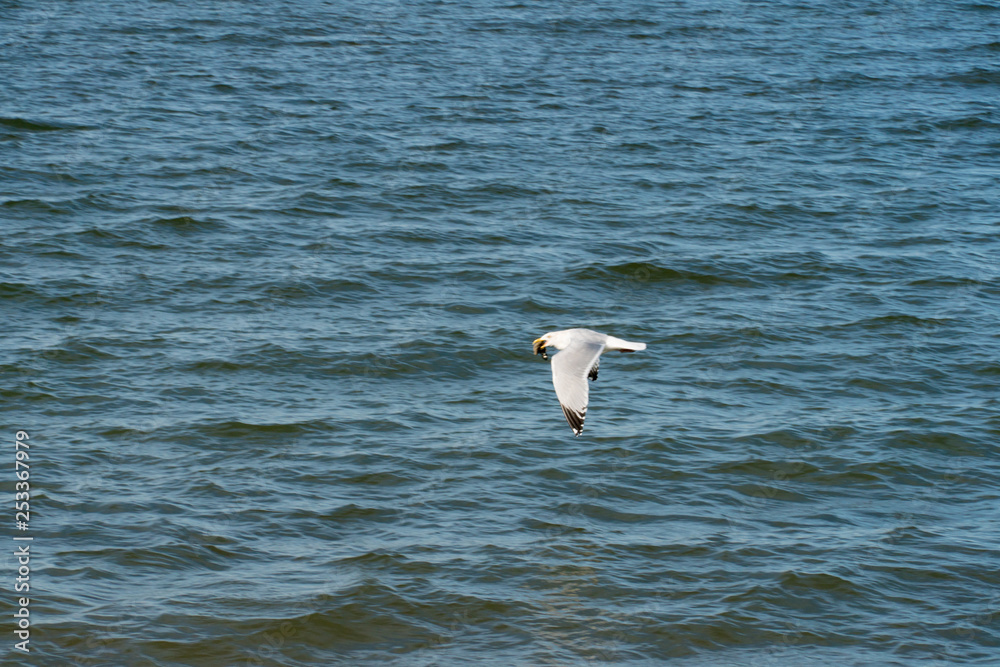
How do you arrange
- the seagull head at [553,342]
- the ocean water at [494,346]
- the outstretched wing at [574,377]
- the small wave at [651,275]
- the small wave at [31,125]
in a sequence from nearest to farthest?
the outstretched wing at [574,377], the ocean water at [494,346], the seagull head at [553,342], the small wave at [651,275], the small wave at [31,125]

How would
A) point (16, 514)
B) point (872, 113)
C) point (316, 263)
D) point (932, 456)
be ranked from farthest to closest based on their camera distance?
point (872, 113), point (316, 263), point (932, 456), point (16, 514)

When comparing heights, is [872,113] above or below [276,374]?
above

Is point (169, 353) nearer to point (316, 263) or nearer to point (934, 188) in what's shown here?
point (316, 263)

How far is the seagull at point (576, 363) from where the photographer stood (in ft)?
38.1

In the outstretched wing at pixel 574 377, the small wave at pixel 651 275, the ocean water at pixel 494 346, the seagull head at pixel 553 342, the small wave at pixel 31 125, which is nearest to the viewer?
the outstretched wing at pixel 574 377

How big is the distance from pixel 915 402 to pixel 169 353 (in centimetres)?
1087

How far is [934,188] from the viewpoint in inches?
1029

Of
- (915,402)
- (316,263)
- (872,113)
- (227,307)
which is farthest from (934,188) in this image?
(227,307)

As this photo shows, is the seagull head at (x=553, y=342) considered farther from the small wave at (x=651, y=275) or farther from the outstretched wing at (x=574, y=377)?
the small wave at (x=651, y=275)

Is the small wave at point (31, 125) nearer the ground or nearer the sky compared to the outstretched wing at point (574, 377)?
nearer the sky

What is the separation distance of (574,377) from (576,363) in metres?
0.35

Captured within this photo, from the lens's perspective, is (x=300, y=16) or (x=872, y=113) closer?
(x=872, y=113)

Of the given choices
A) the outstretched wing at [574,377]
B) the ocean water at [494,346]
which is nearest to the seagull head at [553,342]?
the outstretched wing at [574,377]

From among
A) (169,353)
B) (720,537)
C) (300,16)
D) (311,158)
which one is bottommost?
(720,537)
